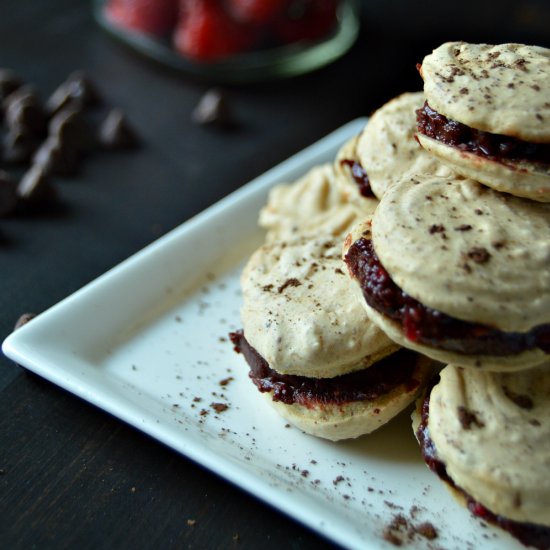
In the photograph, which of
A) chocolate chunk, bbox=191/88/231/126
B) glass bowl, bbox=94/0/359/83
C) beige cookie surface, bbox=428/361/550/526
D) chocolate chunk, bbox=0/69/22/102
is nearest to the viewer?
beige cookie surface, bbox=428/361/550/526

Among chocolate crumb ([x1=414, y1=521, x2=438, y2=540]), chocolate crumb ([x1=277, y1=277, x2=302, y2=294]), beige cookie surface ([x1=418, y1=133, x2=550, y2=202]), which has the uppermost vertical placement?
beige cookie surface ([x1=418, y1=133, x2=550, y2=202])

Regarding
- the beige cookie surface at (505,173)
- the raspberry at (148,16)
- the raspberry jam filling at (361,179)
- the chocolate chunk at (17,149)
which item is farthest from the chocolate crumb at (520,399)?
the raspberry at (148,16)

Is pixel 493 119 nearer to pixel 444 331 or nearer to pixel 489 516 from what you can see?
pixel 444 331

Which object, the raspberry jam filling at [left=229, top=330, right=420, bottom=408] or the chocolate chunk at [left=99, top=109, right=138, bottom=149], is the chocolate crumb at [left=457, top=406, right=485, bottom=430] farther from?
the chocolate chunk at [left=99, top=109, right=138, bottom=149]

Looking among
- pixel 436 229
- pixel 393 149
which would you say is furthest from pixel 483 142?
pixel 393 149

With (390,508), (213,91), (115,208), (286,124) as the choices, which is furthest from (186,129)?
(390,508)

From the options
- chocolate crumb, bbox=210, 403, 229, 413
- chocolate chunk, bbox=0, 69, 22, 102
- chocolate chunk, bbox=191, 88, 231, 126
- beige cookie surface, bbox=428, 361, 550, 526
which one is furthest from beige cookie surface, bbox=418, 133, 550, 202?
chocolate chunk, bbox=0, 69, 22, 102
